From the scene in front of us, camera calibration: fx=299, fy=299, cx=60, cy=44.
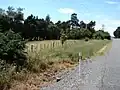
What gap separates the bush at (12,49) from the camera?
16.0 metres

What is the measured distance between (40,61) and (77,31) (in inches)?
3955

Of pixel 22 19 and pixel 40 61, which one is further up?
pixel 22 19

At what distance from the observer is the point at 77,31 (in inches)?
4678

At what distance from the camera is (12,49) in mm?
16422

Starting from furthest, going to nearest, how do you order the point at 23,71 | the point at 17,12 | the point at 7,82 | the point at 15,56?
the point at 17,12, the point at 15,56, the point at 23,71, the point at 7,82

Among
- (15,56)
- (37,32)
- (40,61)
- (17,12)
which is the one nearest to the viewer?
(15,56)

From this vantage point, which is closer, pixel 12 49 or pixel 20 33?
pixel 12 49

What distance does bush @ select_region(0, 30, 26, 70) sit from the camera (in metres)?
16.0

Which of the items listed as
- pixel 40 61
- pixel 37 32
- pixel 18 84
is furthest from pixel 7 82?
pixel 37 32

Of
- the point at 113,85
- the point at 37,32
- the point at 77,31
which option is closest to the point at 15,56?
the point at 113,85

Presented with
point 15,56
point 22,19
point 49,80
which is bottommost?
point 49,80

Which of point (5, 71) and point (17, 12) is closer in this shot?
point (5, 71)

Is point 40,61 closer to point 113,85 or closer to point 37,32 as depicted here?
point 113,85

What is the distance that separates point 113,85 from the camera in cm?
1322
